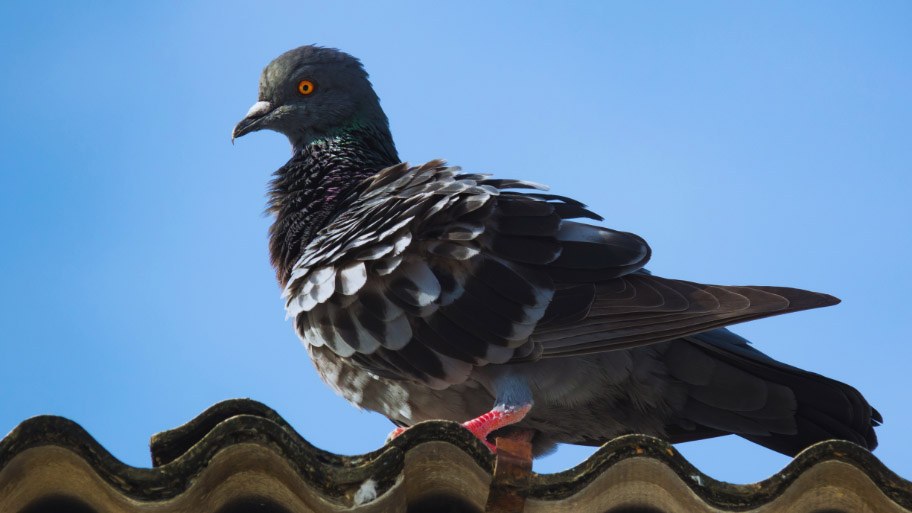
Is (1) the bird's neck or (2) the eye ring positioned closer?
(1) the bird's neck

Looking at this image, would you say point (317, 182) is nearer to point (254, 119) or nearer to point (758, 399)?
point (254, 119)

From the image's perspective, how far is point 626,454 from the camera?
3.00 meters

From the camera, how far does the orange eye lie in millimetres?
6914

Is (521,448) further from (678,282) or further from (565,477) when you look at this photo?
(678,282)

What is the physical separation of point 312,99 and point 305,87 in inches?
4.9

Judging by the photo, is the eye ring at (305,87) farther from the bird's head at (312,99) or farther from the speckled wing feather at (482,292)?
the speckled wing feather at (482,292)

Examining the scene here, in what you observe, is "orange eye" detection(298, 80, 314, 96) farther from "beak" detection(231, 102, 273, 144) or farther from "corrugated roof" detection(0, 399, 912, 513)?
"corrugated roof" detection(0, 399, 912, 513)

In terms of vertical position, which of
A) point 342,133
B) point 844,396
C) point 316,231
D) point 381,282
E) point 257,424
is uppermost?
point 342,133

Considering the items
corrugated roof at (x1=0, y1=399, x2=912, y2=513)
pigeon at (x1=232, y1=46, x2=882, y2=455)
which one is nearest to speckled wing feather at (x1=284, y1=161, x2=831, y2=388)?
pigeon at (x1=232, y1=46, x2=882, y2=455)

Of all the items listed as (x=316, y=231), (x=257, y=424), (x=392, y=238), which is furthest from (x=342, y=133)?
(x=257, y=424)

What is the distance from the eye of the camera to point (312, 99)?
685cm

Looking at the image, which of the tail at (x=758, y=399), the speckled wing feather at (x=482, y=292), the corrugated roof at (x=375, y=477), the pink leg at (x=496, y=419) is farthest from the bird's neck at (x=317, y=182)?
the corrugated roof at (x=375, y=477)

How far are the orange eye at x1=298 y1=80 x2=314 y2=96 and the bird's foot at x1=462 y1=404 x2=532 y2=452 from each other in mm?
2955

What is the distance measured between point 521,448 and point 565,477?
0.17 metres
